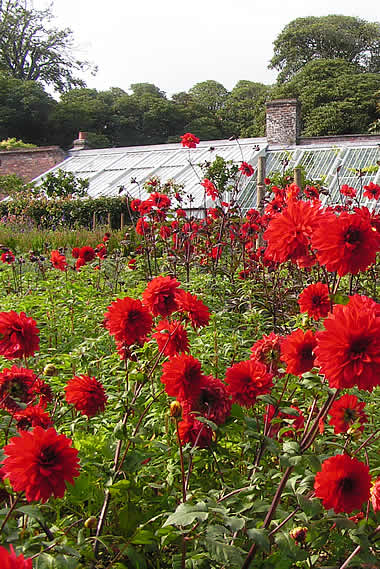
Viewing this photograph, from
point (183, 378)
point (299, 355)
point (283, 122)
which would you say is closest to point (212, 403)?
point (183, 378)

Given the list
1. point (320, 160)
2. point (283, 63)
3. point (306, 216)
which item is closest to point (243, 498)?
point (306, 216)

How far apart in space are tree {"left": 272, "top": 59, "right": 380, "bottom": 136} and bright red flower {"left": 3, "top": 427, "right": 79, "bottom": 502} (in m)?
25.6

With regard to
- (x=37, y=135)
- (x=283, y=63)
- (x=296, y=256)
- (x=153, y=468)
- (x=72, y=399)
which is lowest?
(x=153, y=468)

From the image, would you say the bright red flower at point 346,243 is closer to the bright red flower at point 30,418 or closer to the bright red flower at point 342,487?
the bright red flower at point 342,487

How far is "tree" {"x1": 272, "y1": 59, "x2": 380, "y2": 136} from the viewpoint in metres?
24.7

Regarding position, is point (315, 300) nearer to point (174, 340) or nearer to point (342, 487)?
point (174, 340)

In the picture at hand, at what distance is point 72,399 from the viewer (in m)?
1.26

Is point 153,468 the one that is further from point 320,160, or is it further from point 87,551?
point 320,160

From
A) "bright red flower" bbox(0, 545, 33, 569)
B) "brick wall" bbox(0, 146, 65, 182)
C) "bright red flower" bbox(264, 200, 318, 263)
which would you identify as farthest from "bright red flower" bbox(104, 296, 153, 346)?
"brick wall" bbox(0, 146, 65, 182)

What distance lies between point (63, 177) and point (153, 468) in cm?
1242

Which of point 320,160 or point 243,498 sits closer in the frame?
point 243,498

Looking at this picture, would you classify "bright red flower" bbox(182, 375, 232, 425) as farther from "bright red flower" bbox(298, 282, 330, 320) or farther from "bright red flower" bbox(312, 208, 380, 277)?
"bright red flower" bbox(298, 282, 330, 320)

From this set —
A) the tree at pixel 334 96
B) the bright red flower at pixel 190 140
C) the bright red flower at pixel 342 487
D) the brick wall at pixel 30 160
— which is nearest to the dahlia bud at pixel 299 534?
the bright red flower at pixel 342 487

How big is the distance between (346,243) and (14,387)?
760 millimetres
